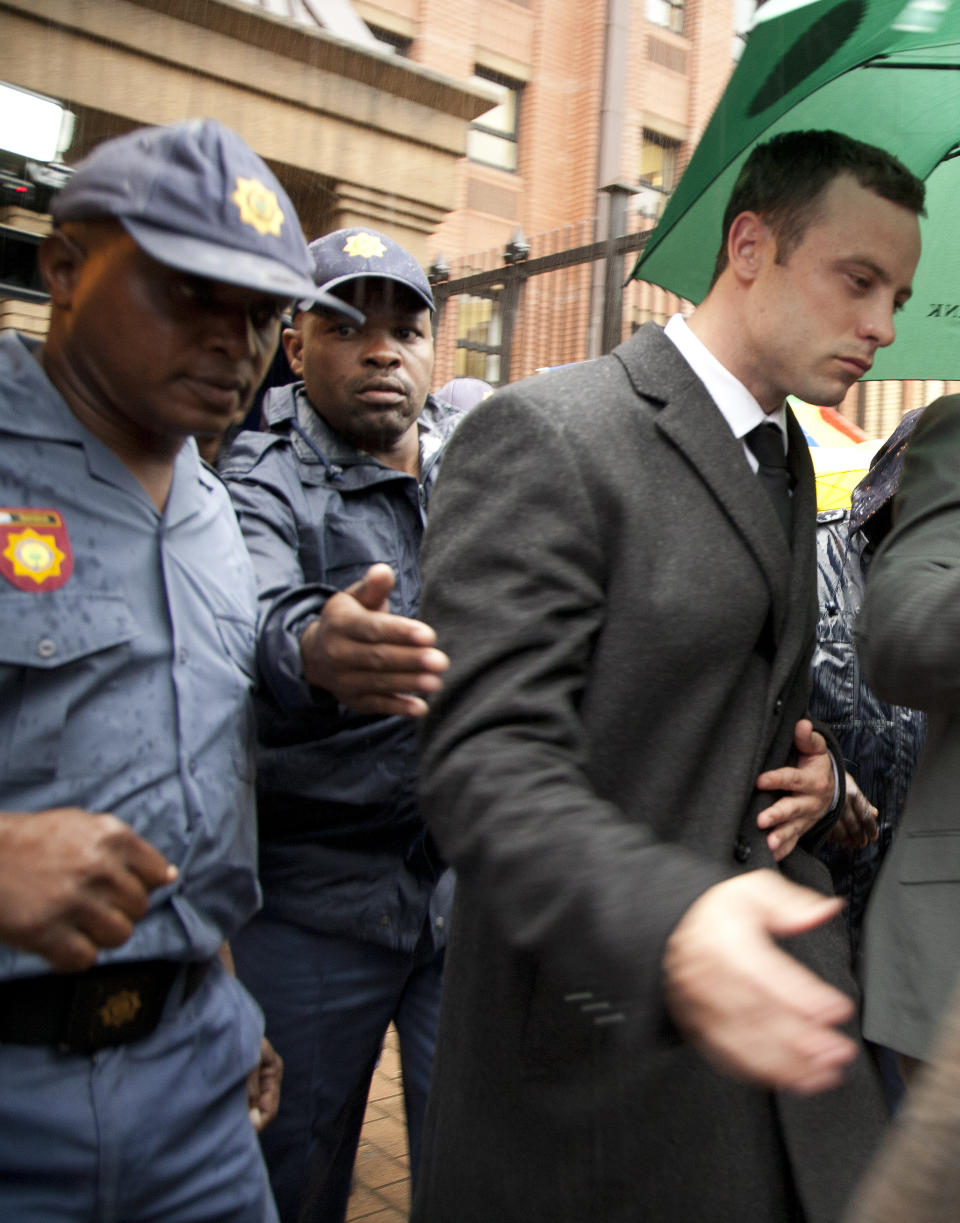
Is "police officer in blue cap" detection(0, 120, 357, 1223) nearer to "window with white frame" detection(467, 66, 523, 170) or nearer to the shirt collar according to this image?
the shirt collar

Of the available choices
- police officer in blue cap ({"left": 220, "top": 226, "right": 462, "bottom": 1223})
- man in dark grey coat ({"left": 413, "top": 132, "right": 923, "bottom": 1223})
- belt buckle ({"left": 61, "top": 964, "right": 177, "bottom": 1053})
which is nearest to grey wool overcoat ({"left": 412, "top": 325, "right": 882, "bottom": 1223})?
man in dark grey coat ({"left": 413, "top": 132, "right": 923, "bottom": 1223})

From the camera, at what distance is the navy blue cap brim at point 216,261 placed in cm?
139

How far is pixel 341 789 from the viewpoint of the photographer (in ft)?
7.09

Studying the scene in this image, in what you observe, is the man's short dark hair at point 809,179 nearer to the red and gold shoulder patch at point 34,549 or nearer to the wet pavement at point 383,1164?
the red and gold shoulder patch at point 34,549

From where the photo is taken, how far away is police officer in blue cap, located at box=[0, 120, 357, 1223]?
4.57 feet

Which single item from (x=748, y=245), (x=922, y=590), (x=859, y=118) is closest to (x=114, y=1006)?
(x=922, y=590)

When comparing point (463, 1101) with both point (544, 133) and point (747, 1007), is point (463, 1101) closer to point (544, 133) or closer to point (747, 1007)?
point (747, 1007)

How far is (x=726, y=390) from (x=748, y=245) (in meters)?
0.26

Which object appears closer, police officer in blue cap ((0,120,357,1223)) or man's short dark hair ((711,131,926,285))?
police officer in blue cap ((0,120,357,1223))

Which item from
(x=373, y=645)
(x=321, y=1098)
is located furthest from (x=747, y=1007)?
(x=321, y=1098)

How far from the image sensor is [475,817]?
127 cm

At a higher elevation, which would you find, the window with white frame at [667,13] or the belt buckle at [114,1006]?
the window with white frame at [667,13]

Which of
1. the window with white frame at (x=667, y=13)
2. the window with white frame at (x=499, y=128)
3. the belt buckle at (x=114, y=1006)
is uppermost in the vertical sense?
the window with white frame at (x=667, y=13)

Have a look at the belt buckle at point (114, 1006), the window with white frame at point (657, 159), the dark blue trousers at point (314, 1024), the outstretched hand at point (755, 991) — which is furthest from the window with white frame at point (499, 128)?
the outstretched hand at point (755, 991)
